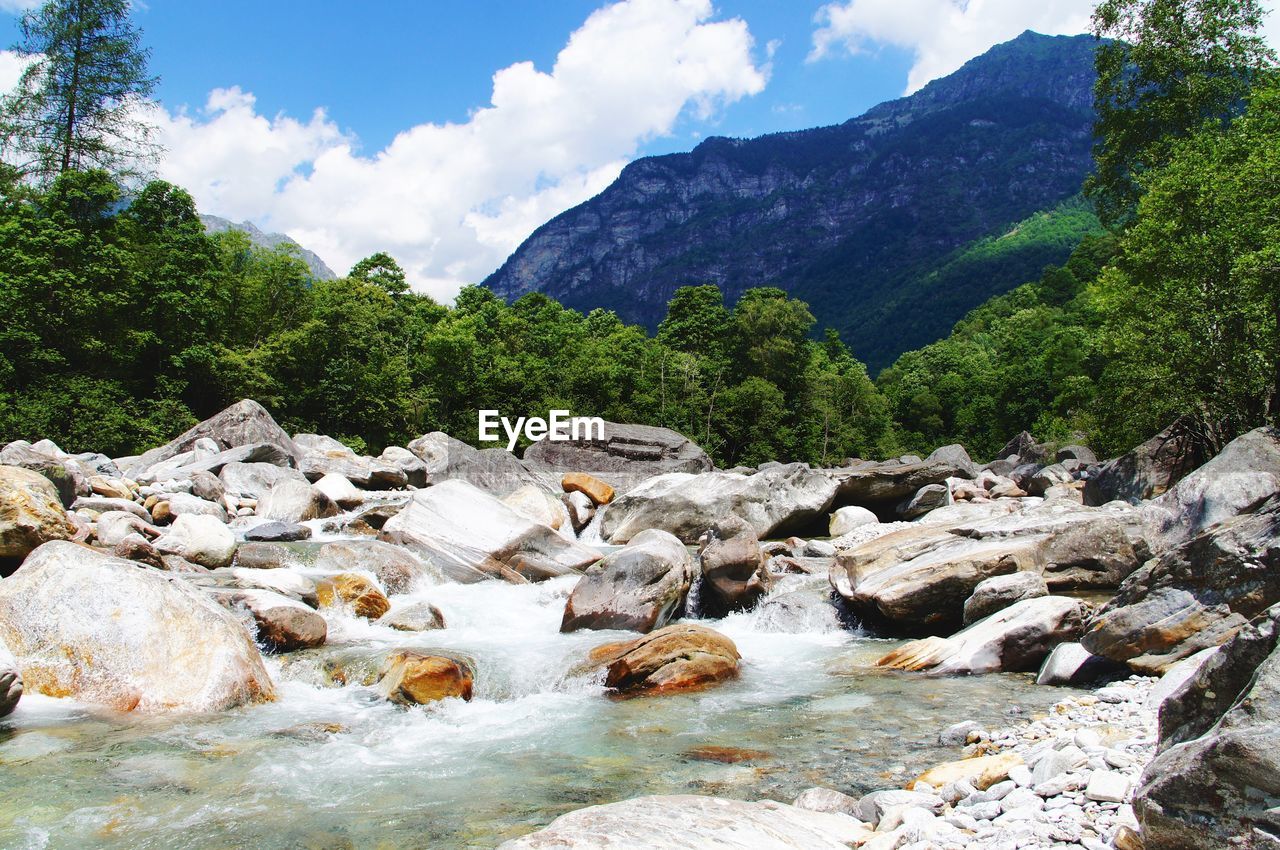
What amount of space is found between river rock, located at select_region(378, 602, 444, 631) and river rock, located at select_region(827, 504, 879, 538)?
12922 millimetres

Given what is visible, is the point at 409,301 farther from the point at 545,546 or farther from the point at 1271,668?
the point at 1271,668

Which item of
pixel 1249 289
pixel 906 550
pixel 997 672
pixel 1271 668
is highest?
pixel 1249 289

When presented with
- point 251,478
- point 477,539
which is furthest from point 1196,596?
point 251,478

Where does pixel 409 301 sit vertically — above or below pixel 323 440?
above

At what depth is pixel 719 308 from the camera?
6500 cm

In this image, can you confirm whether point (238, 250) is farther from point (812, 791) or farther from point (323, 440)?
point (812, 791)

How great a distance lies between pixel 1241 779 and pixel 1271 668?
0.59m

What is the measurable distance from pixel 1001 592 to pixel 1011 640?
4.35 feet

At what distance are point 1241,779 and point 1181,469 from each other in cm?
1599

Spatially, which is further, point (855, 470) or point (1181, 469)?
point (855, 470)

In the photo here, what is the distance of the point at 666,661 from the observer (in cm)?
962

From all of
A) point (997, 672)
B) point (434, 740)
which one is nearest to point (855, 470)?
point (997, 672)

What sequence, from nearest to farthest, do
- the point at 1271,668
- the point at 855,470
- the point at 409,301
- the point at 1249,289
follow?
A: 1. the point at 1271,668
2. the point at 1249,289
3. the point at 855,470
4. the point at 409,301

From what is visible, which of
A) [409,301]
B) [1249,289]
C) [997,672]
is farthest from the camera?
[409,301]
